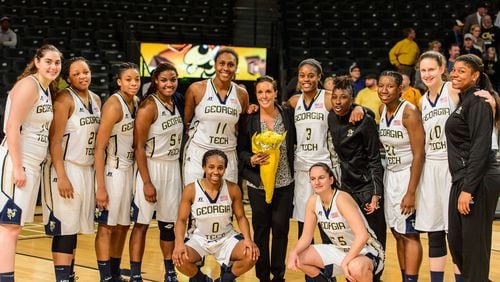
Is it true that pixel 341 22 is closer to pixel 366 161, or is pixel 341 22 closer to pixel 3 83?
pixel 3 83

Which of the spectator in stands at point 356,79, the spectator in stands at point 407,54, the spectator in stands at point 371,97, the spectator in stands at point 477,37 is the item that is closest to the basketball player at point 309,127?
the spectator in stands at point 371,97

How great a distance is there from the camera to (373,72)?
1535 centimetres

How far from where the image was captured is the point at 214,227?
605 cm

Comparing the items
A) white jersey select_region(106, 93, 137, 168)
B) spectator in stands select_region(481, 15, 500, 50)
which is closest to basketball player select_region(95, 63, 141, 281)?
white jersey select_region(106, 93, 137, 168)

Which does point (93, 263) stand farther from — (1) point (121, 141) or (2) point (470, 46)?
(2) point (470, 46)

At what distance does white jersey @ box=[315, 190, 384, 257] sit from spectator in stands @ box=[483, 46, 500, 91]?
335 inches

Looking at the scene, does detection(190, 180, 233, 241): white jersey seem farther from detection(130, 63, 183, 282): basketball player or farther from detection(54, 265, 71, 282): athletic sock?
detection(54, 265, 71, 282): athletic sock

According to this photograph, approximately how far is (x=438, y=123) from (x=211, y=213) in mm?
1763

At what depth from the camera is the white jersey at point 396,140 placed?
583cm

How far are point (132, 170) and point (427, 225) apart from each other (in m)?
2.23

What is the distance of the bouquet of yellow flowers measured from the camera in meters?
6.08

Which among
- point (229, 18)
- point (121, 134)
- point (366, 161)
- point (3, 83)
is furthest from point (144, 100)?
point (229, 18)

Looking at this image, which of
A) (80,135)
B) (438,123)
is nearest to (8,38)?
(80,135)

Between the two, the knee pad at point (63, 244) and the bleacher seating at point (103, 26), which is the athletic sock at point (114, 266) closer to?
the knee pad at point (63, 244)
